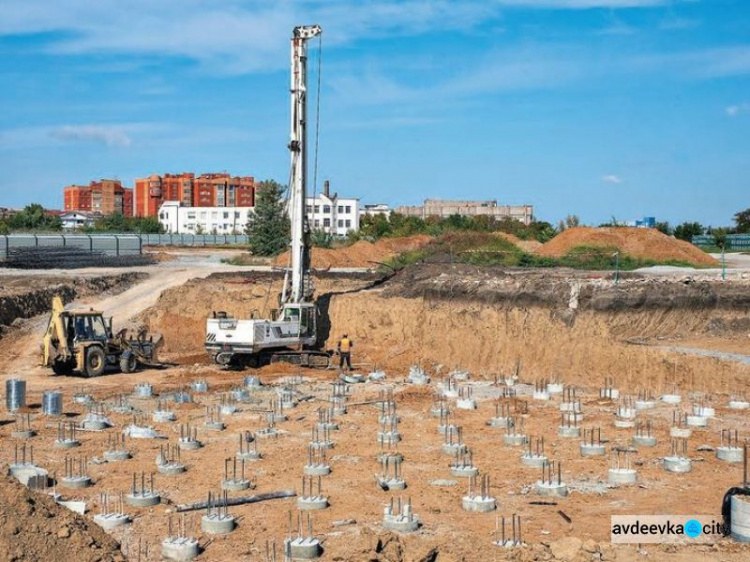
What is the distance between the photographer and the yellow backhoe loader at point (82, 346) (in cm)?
2323

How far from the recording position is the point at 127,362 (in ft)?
80.8

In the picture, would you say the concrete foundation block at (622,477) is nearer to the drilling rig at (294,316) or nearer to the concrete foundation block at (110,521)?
the concrete foundation block at (110,521)

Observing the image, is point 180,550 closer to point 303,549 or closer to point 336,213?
point 303,549

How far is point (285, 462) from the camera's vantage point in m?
15.1

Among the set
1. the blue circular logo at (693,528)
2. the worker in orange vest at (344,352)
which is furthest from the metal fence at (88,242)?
the blue circular logo at (693,528)

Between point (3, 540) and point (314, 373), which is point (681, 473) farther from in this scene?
point (314, 373)

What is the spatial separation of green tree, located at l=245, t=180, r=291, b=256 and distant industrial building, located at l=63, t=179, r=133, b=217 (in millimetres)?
94101

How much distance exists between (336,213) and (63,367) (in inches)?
3236

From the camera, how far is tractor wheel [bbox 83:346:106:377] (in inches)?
931

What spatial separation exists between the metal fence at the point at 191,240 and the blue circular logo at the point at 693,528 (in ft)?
184

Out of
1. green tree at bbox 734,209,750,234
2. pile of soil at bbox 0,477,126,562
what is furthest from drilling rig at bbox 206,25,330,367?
green tree at bbox 734,209,750,234

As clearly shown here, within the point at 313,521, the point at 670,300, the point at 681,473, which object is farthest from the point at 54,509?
the point at 670,300

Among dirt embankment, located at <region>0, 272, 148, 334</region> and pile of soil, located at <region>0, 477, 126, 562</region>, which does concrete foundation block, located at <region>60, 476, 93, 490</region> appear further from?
dirt embankment, located at <region>0, 272, 148, 334</region>

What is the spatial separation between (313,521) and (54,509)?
3365 mm
